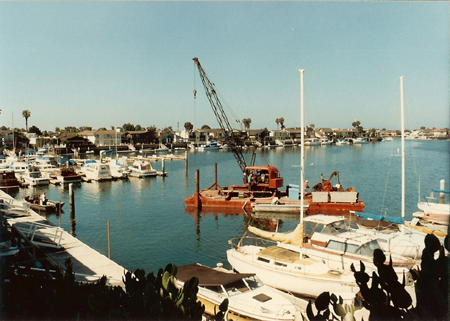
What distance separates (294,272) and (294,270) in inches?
6.6

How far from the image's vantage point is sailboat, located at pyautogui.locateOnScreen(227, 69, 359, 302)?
16500 millimetres

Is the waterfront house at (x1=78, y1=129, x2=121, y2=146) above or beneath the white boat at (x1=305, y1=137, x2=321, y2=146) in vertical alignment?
above

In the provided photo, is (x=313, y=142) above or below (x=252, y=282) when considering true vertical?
above

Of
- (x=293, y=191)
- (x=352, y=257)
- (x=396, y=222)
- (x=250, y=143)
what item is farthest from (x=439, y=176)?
(x=250, y=143)

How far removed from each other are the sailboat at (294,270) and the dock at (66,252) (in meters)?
6.82

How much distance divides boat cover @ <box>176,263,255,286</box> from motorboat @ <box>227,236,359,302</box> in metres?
3.00

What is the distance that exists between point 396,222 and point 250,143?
464 ft

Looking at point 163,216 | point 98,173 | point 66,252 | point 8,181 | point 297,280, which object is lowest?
point 163,216

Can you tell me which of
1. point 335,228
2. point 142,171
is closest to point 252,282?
point 335,228

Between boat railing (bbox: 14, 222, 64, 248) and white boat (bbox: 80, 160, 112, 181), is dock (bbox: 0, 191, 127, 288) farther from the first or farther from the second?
white boat (bbox: 80, 160, 112, 181)

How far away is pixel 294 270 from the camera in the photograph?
17.6 metres

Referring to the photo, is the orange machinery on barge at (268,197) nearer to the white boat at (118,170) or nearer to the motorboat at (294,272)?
the motorboat at (294,272)

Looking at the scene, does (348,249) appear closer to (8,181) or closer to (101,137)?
(8,181)

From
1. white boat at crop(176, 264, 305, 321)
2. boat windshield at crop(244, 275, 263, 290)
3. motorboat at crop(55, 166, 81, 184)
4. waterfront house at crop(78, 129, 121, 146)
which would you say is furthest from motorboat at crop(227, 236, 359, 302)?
waterfront house at crop(78, 129, 121, 146)
